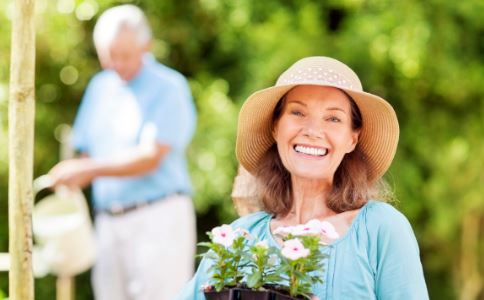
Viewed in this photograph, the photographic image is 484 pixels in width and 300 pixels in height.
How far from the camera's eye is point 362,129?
9.32 ft

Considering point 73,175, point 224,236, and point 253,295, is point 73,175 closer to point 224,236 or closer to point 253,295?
point 224,236

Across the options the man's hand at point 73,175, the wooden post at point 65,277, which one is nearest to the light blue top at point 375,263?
the man's hand at point 73,175

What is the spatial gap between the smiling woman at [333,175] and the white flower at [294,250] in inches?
4.6

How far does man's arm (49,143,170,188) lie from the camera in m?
5.08

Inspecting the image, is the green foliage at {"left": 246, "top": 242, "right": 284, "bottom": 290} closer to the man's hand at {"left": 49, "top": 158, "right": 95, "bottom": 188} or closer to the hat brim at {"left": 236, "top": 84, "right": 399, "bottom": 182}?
the hat brim at {"left": 236, "top": 84, "right": 399, "bottom": 182}

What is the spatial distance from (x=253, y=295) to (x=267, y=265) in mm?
75

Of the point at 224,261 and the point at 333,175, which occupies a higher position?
the point at 333,175

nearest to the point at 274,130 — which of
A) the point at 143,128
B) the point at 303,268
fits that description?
the point at 303,268

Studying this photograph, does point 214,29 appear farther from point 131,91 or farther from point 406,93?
point 131,91

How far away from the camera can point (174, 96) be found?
527cm

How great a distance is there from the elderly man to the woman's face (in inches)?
95.1

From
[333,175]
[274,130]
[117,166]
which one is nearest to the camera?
[333,175]

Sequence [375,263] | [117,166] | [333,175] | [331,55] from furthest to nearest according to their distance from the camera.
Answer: [331,55]
[117,166]
[333,175]
[375,263]

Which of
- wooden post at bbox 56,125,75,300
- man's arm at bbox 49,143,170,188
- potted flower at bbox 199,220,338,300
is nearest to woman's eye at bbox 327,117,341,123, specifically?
potted flower at bbox 199,220,338,300
